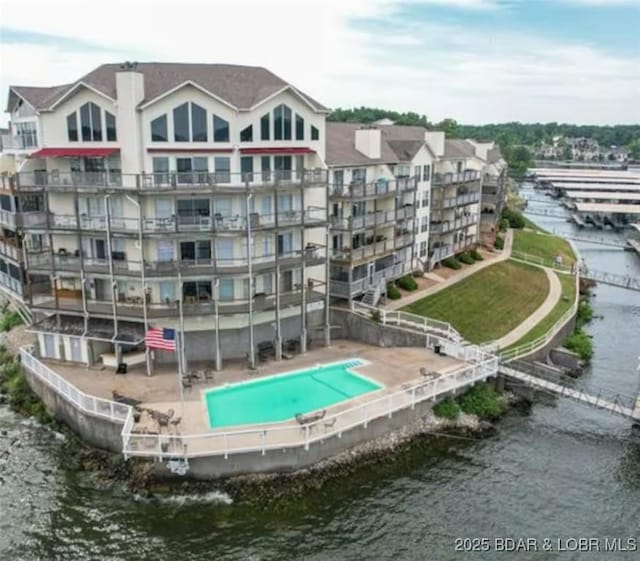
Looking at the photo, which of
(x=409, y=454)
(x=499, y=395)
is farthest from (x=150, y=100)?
(x=499, y=395)

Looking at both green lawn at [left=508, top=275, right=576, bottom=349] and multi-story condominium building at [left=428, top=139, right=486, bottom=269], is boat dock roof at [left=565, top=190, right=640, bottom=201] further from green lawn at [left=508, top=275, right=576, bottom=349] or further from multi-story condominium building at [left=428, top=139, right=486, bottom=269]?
green lawn at [left=508, top=275, right=576, bottom=349]

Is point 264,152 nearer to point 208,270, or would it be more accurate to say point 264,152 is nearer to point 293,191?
point 293,191

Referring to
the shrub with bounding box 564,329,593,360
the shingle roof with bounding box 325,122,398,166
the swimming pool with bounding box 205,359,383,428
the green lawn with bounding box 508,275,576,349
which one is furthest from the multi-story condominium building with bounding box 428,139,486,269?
the swimming pool with bounding box 205,359,383,428

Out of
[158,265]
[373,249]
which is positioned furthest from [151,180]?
[373,249]

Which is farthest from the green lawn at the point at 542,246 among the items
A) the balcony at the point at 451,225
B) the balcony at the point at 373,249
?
the balcony at the point at 373,249

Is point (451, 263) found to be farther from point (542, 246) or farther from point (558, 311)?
point (542, 246)
